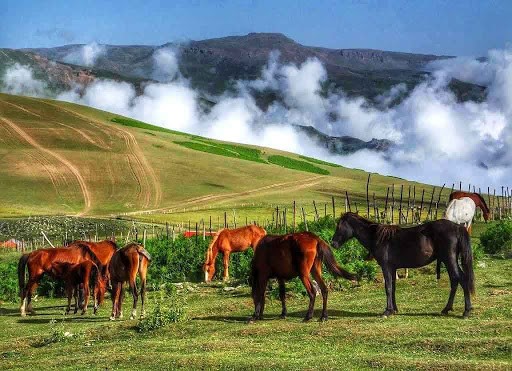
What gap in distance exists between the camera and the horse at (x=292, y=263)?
64.3 ft

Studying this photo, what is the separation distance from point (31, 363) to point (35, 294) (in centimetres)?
1494

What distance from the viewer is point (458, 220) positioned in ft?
91.7

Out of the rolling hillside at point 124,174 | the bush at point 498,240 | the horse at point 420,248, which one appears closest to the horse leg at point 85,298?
the horse at point 420,248

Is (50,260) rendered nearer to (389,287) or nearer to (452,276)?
(389,287)

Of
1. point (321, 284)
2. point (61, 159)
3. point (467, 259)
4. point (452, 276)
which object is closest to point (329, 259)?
point (321, 284)

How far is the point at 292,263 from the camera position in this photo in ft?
65.3

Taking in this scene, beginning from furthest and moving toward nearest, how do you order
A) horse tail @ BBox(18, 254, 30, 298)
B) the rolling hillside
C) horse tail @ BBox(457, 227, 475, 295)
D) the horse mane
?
1. the rolling hillside
2. horse tail @ BBox(18, 254, 30, 298)
3. the horse mane
4. horse tail @ BBox(457, 227, 475, 295)

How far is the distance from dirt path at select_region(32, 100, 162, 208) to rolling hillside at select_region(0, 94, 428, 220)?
149 millimetres

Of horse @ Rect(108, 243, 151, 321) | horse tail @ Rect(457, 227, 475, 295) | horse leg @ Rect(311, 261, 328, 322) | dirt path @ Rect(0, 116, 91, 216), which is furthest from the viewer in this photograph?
dirt path @ Rect(0, 116, 91, 216)

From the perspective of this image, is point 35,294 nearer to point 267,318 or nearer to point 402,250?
point 267,318

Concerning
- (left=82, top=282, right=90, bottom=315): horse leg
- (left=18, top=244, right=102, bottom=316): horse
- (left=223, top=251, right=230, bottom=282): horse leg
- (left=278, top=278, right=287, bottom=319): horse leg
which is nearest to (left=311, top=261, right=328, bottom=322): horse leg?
(left=278, top=278, right=287, bottom=319): horse leg

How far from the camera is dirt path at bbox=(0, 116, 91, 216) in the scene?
9931cm

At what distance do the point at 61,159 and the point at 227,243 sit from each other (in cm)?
9089

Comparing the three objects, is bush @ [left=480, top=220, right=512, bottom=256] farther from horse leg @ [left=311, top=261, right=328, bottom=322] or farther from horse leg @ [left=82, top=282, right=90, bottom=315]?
horse leg @ [left=82, top=282, right=90, bottom=315]
